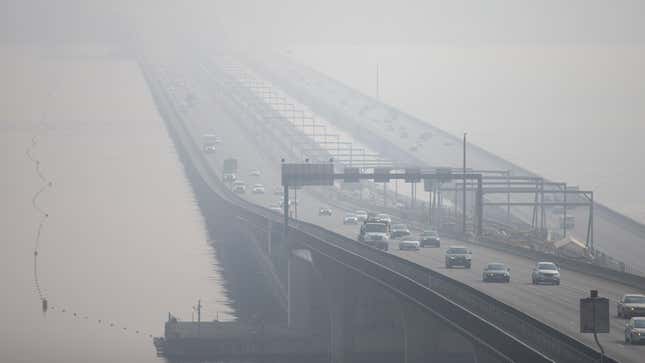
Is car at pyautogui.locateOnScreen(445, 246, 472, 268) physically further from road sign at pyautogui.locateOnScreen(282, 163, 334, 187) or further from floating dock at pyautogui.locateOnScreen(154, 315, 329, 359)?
road sign at pyautogui.locateOnScreen(282, 163, 334, 187)

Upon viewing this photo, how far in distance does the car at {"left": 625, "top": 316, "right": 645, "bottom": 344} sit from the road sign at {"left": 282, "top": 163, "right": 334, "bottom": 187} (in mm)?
75890

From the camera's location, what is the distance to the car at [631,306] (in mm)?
60688

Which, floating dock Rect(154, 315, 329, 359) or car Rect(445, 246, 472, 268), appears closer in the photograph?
car Rect(445, 246, 472, 268)

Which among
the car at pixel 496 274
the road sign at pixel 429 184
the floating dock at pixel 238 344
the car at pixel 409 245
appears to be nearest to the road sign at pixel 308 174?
the car at pixel 409 245

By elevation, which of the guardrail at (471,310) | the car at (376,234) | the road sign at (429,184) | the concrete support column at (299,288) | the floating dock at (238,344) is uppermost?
the guardrail at (471,310)

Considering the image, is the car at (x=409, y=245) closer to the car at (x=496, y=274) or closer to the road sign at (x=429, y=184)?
the car at (x=496, y=274)

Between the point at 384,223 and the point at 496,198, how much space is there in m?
80.2

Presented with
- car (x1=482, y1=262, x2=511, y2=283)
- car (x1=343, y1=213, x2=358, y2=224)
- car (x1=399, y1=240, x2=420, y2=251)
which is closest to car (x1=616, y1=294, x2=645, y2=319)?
car (x1=482, y1=262, x2=511, y2=283)

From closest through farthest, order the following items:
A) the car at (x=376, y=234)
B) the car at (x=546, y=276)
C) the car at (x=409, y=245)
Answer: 1. the car at (x=546, y=276)
2. the car at (x=376, y=234)
3. the car at (x=409, y=245)

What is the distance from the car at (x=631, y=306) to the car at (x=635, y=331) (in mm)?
5955

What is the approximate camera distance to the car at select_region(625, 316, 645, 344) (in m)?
53.9

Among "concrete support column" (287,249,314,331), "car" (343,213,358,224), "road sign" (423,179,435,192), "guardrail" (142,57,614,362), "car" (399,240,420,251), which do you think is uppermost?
"guardrail" (142,57,614,362)

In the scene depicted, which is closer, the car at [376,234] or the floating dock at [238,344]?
the floating dock at [238,344]

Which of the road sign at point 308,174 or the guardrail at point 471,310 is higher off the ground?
the road sign at point 308,174
